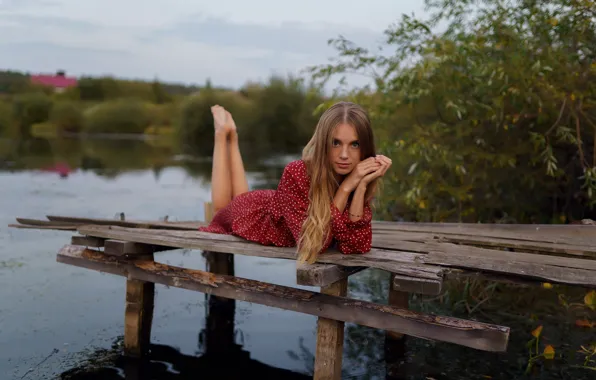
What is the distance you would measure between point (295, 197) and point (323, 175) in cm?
31

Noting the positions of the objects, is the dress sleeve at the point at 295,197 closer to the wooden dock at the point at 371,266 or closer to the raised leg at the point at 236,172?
the wooden dock at the point at 371,266

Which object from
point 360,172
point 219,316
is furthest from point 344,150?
point 219,316

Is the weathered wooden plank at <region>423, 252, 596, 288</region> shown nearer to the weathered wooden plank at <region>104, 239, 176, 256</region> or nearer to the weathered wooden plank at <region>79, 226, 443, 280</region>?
the weathered wooden plank at <region>79, 226, 443, 280</region>

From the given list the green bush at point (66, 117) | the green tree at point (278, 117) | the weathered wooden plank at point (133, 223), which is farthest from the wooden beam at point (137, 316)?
the green bush at point (66, 117)

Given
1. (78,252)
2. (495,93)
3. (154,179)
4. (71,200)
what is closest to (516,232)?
(495,93)

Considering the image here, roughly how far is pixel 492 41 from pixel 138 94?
184 feet

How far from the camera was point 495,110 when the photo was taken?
23.1 feet

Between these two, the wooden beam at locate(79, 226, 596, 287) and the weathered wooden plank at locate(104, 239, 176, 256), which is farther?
the weathered wooden plank at locate(104, 239, 176, 256)

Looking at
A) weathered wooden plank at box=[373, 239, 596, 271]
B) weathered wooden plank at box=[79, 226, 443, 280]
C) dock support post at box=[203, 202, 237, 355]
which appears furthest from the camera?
dock support post at box=[203, 202, 237, 355]

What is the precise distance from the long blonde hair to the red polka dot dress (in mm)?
90

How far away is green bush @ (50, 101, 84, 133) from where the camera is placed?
4956cm

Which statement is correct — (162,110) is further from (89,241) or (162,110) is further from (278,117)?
(89,241)

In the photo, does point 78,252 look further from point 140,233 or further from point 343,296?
point 343,296

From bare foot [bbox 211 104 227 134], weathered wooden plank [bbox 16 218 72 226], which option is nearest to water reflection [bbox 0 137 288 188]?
bare foot [bbox 211 104 227 134]
